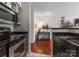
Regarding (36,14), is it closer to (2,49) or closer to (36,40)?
(36,40)

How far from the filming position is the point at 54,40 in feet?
3.27

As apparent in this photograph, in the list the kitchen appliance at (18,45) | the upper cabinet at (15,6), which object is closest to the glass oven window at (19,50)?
the kitchen appliance at (18,45)


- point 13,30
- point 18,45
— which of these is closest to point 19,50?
point 18,45

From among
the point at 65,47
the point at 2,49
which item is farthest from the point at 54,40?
the point at 2,49

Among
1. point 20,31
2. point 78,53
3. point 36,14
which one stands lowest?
point 78,53

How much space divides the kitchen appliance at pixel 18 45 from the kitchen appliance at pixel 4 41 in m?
0.04

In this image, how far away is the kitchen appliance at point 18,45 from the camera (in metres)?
0.94

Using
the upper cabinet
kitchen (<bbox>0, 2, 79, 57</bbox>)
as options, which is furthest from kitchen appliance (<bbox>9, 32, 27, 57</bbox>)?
the upper cabinet

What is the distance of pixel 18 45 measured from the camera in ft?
3.22

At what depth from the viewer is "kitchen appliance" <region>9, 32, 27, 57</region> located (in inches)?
37.1

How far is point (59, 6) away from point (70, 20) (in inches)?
5.1

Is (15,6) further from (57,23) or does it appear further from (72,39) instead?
(72,39)

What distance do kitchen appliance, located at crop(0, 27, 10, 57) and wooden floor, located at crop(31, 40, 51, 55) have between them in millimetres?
191

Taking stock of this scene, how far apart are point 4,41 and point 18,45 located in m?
0.11
